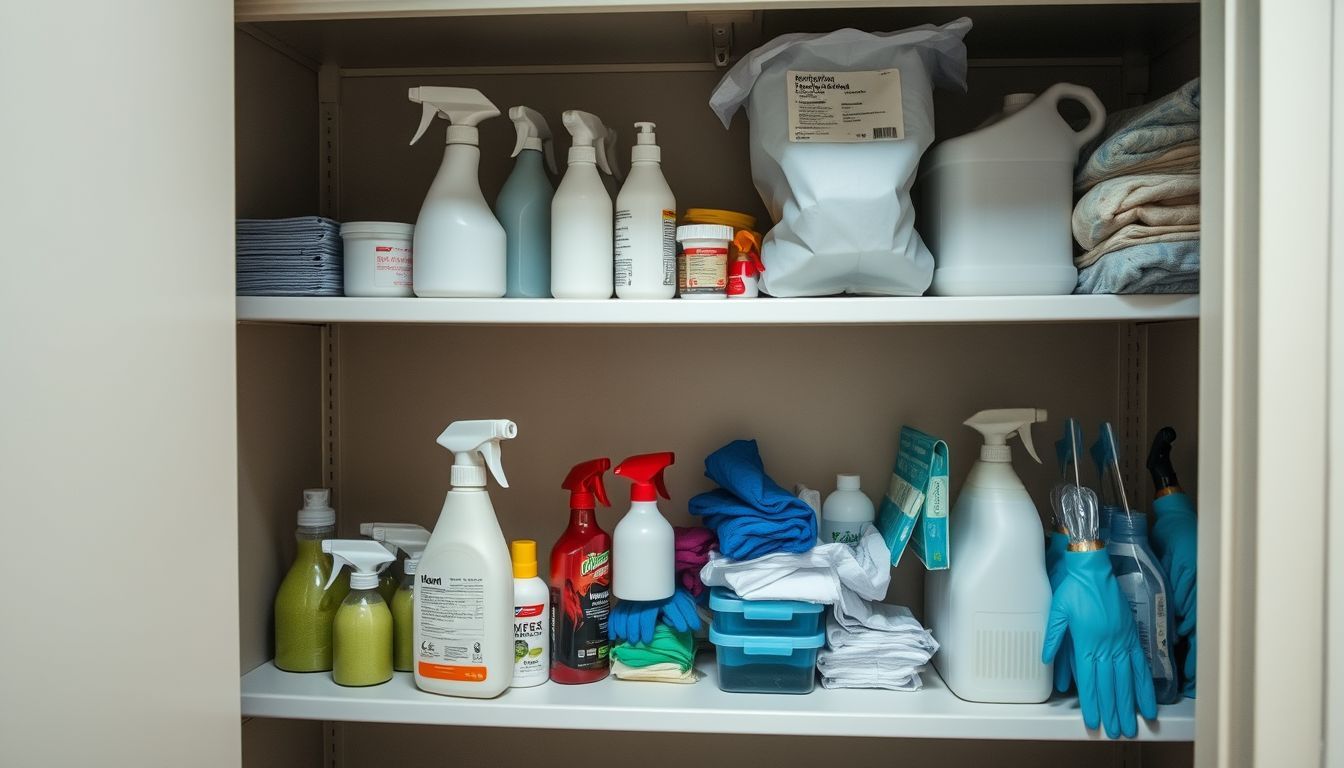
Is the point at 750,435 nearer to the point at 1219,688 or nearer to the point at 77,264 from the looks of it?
the point at 1219,688

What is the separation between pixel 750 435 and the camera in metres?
1.40

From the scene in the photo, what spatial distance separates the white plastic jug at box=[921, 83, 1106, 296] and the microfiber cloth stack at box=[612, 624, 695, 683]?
54 centimetres

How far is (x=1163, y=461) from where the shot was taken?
3.94ft

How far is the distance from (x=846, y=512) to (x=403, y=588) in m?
0.58

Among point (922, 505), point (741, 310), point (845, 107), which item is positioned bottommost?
point (922, 505)

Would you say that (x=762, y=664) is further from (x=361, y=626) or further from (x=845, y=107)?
(x=845, y=107)

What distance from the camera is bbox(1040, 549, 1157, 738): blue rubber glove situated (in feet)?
3.40

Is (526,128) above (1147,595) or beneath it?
above

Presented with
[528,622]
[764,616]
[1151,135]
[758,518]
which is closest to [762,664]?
[764,616]

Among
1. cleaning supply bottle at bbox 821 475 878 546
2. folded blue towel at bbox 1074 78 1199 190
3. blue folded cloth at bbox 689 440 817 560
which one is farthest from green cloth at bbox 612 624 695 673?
folded blue towel at bbox 1074 78 1199 190

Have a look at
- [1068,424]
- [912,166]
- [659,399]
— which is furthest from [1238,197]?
[659,399]

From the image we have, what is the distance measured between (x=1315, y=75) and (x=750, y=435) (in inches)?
31.9

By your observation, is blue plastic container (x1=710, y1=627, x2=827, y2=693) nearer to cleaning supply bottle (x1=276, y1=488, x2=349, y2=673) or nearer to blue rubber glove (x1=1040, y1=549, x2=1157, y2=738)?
blue rubber glove (x1=1040, y1=549, x2=1157, y2=738)

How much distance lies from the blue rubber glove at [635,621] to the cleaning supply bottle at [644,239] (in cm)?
38
